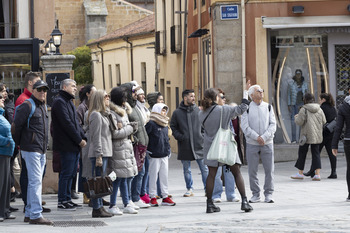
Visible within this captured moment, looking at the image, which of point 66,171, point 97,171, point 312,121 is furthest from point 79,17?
point 97,171

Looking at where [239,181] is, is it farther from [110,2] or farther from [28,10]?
[110,2]

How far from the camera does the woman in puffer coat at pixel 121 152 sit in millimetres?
11625

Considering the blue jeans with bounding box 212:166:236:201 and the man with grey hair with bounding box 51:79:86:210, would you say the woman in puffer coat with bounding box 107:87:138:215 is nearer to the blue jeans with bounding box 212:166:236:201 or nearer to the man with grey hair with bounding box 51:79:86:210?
the man with grey hair with bounding box 51:79:86:210

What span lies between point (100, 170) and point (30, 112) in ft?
4.57

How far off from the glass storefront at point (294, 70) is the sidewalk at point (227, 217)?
261 inches

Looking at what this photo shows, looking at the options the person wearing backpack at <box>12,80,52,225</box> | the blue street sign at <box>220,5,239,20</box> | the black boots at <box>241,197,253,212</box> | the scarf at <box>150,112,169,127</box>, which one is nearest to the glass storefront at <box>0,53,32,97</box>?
the blue street sign at <box>220,5,239,20</box>

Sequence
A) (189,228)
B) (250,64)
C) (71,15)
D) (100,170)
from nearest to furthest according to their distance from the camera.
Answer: (189,228)
(100,170)
(250,64)
(71,15)

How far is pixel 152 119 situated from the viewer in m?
13.1

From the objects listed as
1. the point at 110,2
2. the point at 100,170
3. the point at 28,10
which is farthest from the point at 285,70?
the point at 110,2

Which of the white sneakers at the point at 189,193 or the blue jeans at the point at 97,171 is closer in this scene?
the blue jeans at the point at 97,171

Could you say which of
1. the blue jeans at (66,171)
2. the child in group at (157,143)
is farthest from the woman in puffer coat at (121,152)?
the child in group at (157,143)

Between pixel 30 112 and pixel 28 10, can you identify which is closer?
pixel 30 112

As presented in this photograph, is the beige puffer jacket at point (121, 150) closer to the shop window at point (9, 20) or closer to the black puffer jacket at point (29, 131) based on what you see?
the black puffer jacket at point (29, 131)

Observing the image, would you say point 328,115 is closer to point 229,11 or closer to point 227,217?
point 229,11
